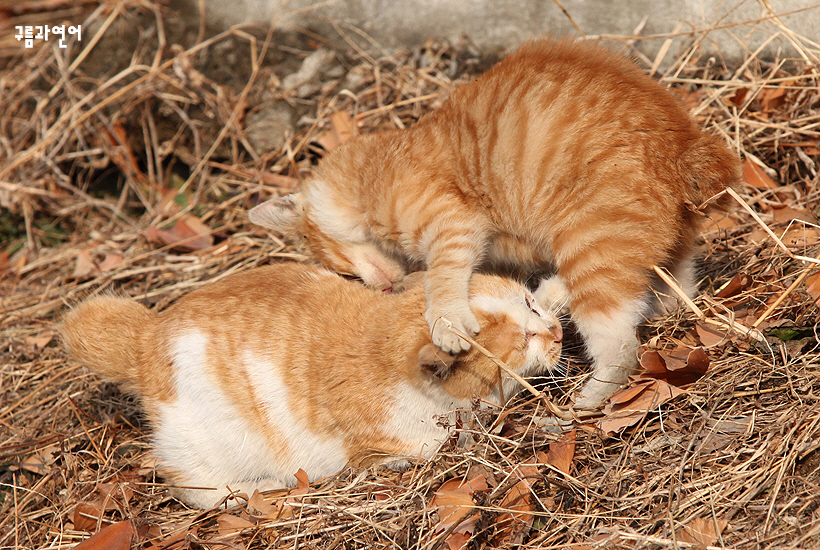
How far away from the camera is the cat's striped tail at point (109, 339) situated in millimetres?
2775

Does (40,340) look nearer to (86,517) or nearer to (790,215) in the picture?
(86,517)

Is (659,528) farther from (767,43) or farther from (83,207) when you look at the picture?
(83,207)

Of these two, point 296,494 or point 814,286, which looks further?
point 296,494

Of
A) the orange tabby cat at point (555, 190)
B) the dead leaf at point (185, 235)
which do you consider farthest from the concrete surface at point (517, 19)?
the dead leaf at point (185, 235)

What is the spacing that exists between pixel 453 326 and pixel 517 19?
2561mm

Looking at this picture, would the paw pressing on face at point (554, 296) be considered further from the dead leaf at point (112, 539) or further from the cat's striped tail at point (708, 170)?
the dead leaf at point (112, 539)

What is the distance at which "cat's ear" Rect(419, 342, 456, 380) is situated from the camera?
2.26 meters

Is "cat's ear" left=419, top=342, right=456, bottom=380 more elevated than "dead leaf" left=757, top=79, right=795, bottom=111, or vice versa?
"dead leaf" left=757, top=79, right=795, bottom=111

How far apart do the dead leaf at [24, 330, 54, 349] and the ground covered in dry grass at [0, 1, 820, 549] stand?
2 cm

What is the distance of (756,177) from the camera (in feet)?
10.3

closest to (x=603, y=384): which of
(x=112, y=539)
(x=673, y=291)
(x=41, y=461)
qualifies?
(x=673, y=291)

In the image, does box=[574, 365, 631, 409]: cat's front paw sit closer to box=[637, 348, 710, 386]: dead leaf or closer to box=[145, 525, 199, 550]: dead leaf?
box=[637, 348, 710, 386]: dead leaf

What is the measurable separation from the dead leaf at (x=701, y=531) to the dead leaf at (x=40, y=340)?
10.5ft

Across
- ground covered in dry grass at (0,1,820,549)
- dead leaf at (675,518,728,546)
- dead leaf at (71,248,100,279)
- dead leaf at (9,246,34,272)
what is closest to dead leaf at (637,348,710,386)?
ground covered in dry grass at (0,1,820,549)
